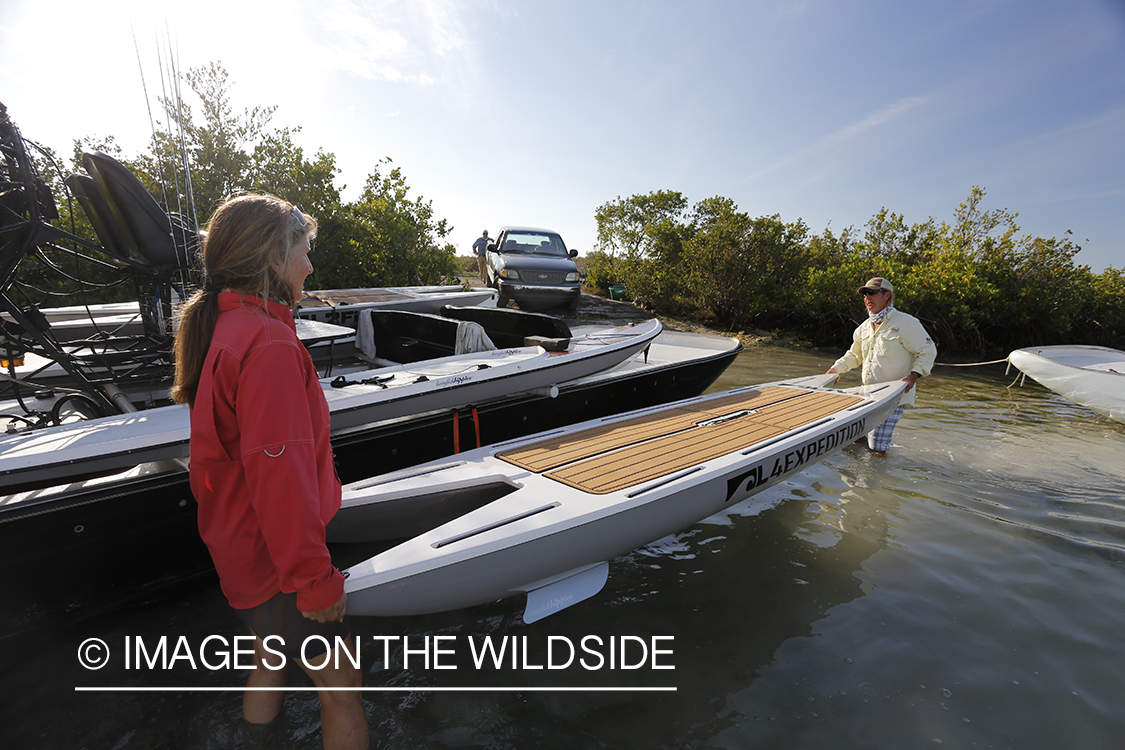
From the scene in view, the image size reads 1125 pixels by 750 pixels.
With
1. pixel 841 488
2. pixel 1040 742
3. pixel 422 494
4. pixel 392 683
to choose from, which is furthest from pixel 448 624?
pixel 841 488

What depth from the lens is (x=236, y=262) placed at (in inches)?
55.5

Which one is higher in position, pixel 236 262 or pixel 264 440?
pixel 236 262

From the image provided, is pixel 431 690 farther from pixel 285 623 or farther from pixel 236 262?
pixel 236 262

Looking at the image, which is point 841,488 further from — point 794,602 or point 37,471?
point 37,471

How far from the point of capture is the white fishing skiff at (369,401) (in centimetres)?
235

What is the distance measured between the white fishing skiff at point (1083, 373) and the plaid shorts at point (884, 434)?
4381 millimetres

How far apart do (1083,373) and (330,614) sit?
1014 centimetres

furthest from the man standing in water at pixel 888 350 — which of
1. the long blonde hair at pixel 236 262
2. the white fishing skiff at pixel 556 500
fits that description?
the long blonde hair at pixel 236 262

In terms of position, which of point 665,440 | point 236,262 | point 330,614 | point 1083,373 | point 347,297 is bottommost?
point 1083,373

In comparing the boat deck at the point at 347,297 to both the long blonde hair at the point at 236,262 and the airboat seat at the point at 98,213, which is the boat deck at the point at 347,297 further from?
the long blonde hair at the point at 236,262

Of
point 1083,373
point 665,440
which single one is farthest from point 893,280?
point 665,440

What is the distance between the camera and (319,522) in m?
1.38

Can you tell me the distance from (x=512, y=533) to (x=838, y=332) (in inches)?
507

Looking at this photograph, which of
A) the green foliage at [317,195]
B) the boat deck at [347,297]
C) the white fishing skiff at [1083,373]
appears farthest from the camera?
the green foliage at [317,195]
